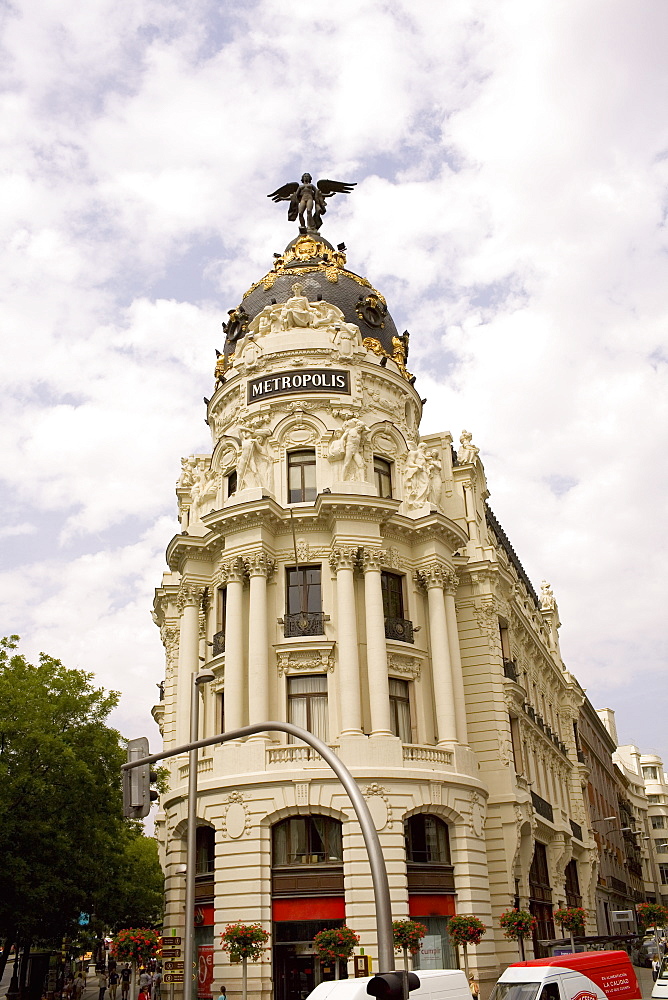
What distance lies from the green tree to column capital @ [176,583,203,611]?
21.1 feet

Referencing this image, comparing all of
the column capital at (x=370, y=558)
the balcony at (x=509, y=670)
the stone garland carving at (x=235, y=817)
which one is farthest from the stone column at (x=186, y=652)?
the balcony at (x=509, y=670)

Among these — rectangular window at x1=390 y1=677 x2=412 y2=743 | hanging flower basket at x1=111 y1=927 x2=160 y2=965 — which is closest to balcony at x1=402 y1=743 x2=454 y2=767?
rectangular window at x1=390 y1=677 x2=412 y2=743

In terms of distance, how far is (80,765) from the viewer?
33.2 m

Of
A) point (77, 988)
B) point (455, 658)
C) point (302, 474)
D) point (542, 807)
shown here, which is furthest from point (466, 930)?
point (302, 474)

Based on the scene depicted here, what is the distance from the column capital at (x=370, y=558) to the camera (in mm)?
39531

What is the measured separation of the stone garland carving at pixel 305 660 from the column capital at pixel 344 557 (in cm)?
352

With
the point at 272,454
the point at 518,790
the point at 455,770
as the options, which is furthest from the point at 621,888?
the point at 272,454

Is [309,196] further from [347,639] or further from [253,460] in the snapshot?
[347,639]

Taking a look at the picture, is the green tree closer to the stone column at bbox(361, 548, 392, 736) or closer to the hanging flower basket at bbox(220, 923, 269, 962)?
the hanging flower basket at bbox(220, 923, 269, 962)

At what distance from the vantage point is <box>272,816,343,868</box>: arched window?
35.2 meters

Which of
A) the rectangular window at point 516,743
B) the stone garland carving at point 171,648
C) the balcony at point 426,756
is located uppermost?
the stone garland carving at point 171,648

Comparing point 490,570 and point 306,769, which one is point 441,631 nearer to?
point 490,570

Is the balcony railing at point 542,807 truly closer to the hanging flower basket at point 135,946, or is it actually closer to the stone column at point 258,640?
the stone column at point 258,640

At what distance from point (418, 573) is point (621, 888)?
56.6 metres
